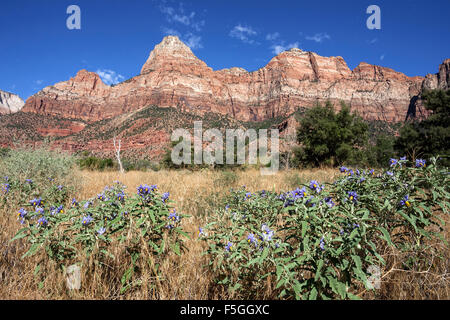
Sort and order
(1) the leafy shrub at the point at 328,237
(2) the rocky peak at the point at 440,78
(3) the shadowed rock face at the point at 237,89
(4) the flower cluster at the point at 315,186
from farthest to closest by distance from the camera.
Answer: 1. (3) the shadowed rock face at the point at 237,89
2. (2) the rocky peak at the point at 440,78
3. (4) the flower cluster at the point at 315,186
4. (1) the leafy shrub at the point at 328,237

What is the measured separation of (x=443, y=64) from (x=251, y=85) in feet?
339

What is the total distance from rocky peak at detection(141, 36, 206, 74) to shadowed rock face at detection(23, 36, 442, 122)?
61cm

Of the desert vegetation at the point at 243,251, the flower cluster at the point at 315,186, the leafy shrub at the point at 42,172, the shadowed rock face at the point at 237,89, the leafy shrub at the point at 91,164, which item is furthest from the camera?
the shadowed rock face at the point at 237,89

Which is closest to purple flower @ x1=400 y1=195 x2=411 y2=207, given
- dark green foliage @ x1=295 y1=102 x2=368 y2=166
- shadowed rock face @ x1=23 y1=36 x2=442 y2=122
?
dark green foliage @ x1=295 y1=102 x2=368 y2=166

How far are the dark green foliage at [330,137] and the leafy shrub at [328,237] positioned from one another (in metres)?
12.5

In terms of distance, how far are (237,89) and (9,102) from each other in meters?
164

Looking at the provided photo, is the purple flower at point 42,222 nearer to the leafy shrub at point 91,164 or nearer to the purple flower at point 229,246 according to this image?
the purple flower at point 229,246

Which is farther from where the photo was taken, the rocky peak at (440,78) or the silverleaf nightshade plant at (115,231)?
the rocky peak at (440,78)

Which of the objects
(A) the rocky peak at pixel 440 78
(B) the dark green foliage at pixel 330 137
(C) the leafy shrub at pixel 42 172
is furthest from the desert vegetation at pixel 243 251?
(A) the rocky peak at pixel 440 78

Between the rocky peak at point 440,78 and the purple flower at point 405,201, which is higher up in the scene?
the rocky peak at point 440,78

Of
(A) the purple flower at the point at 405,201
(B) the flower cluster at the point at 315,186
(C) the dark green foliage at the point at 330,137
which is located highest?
(C) the dark green foliage at the point at 330,137

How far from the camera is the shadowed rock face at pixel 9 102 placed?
13895 cm
